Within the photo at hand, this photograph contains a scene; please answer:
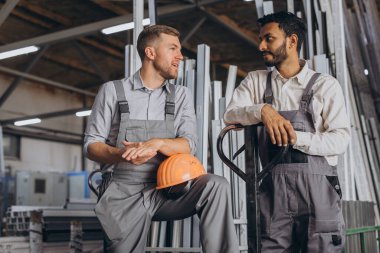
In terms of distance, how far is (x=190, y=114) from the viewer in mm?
2562

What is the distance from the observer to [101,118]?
2.48 m

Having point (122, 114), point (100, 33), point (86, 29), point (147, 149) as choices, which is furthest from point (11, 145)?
point (147, 149)

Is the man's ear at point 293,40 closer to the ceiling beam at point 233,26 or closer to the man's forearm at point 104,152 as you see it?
the man's forearm at point 104,152

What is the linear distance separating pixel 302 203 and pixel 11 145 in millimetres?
12537

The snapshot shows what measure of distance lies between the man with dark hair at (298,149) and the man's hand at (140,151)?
345 mm

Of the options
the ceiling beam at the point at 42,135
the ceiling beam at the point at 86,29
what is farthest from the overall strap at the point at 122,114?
the ceiling beam at the point at 42,135

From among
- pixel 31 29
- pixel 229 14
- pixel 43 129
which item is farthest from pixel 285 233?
pixel 43 129

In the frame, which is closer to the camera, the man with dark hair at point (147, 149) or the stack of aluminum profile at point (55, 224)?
the man with dark hair at point (147, 149)

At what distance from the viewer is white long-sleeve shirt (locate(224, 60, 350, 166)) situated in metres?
2.09

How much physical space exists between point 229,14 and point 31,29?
3.69m

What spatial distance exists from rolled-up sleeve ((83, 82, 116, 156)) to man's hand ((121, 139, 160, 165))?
235 millimetres

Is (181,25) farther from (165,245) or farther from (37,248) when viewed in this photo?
(165,245)

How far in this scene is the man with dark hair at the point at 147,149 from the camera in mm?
2215

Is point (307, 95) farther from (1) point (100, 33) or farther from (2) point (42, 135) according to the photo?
(2) point (42, 135)
